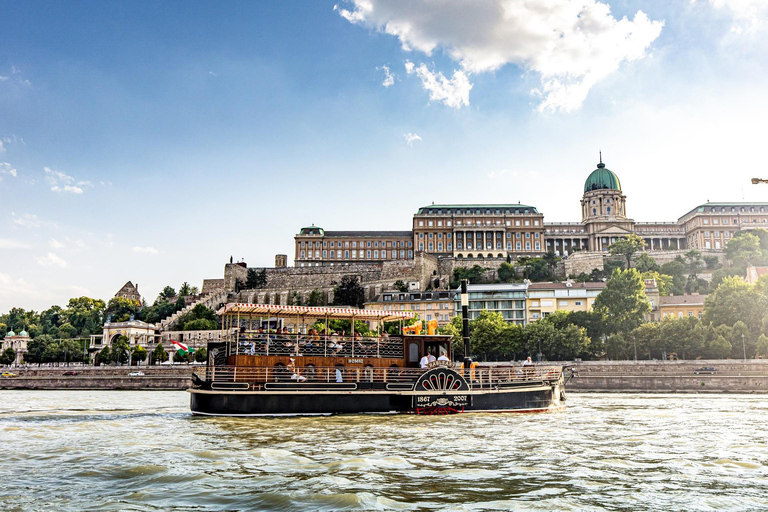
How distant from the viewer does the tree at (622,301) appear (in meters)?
71.3

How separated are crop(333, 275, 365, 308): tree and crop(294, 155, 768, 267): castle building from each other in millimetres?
27455

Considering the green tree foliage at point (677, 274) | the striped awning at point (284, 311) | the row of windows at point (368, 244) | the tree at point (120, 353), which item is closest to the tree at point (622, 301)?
the green tree foliage at point (677, 274)

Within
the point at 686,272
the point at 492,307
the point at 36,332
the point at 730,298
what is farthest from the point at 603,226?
the point at 36,332

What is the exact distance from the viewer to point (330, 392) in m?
25.7

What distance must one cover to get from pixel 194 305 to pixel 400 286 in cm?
3762

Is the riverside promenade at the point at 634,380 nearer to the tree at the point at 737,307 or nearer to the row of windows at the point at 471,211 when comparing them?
the tree at the point at 737,307

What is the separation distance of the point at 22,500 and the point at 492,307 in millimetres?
85057

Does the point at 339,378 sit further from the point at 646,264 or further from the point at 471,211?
the point at 471,211

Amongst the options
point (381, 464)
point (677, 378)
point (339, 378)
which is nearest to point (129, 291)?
point (677, 378)

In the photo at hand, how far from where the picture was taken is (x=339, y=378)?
1043 inches

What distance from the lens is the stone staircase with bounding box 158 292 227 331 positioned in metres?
113

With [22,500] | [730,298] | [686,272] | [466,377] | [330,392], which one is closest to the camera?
[22,500]

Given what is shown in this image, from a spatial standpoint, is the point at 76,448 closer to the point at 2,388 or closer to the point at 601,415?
the point at 601,415

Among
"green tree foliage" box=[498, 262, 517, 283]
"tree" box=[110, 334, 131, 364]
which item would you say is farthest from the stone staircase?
"green tree foliage" box=[498, 262, 517, 283]
